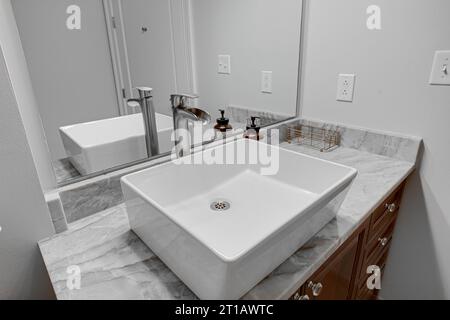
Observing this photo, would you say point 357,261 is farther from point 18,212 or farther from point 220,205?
point 18,212

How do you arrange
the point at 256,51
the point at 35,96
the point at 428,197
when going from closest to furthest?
the point at 35,96 < the point at 428,197 < the point at 256,51

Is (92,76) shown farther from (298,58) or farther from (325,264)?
(298,58)

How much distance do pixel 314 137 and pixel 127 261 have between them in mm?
1121

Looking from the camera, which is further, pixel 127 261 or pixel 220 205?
pixel 220 205

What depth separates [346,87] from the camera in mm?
1299

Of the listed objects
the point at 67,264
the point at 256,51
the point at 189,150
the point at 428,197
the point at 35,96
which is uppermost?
the point at 256,51

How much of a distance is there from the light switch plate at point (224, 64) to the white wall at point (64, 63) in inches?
21.3

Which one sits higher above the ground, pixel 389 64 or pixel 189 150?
pixel 389 64

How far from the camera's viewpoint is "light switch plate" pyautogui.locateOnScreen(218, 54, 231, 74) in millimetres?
1260

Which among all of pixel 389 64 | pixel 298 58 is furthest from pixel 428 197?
pixel 298 58

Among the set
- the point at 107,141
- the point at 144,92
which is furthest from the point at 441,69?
the point at 107,141

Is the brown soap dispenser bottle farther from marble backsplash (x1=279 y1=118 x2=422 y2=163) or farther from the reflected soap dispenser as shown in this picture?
marble backsplash (x1=279 y1=118 x2=422 y2=163)

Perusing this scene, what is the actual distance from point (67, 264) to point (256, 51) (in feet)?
3.90

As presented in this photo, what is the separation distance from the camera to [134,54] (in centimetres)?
90
